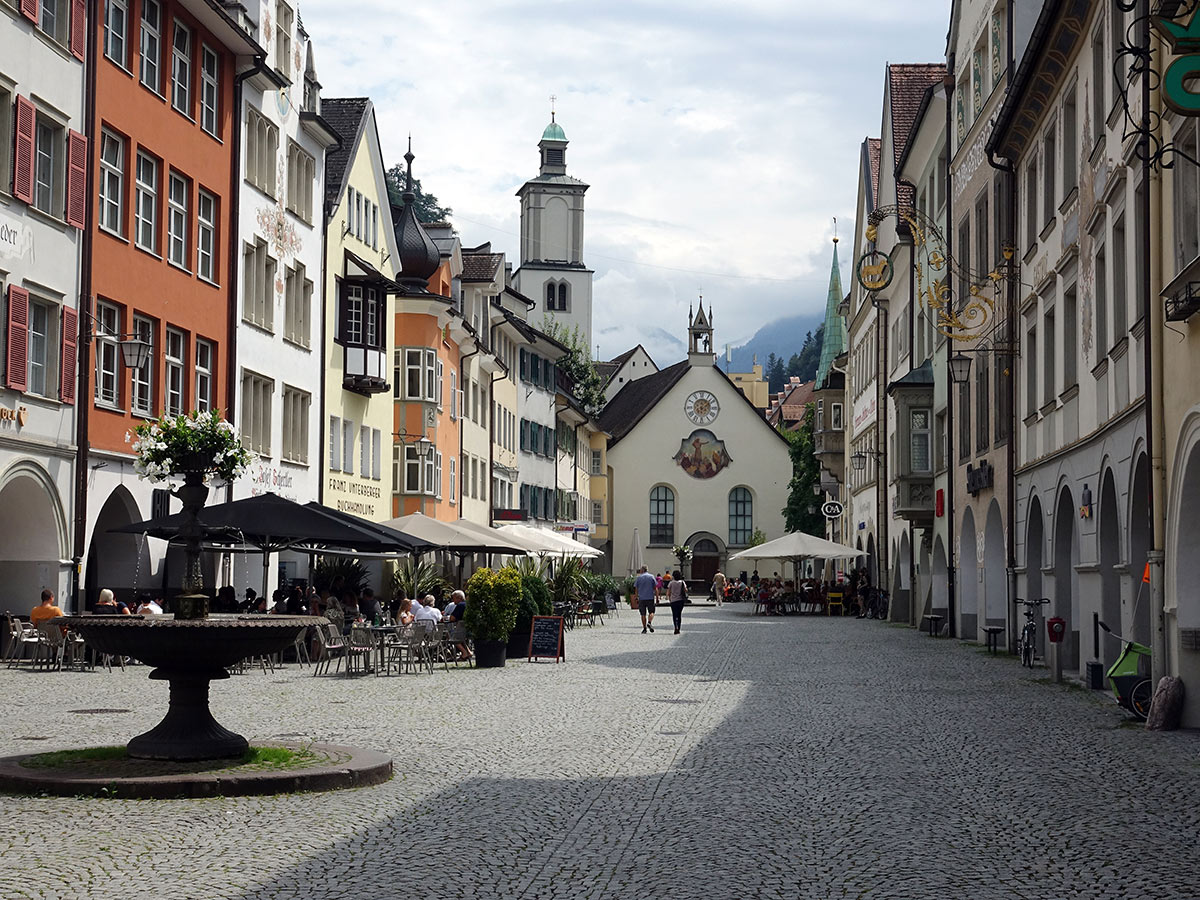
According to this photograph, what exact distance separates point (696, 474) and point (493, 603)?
231 feet

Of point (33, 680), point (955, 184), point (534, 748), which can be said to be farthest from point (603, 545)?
point (534, 748)

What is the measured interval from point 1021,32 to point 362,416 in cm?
1969

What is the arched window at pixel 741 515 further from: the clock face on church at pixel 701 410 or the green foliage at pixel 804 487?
the green foliage at pixel 804 487

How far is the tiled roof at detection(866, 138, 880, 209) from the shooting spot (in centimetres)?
5543

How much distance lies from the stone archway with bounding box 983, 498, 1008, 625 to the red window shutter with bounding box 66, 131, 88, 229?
671 inches

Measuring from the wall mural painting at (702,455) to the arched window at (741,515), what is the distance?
187 cm

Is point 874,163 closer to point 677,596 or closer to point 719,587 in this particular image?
point 677,596

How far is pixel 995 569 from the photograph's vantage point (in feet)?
102

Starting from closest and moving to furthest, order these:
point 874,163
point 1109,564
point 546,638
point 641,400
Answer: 1. point 1109,564
2. point 546,638
3. point 874,163
4. point 641,400

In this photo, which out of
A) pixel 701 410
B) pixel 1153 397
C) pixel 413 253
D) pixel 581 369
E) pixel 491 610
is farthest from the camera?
pixel 701 410

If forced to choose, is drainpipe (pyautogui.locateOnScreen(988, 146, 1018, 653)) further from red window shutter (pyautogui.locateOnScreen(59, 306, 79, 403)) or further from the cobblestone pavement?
red window shutter (pyautogui.locateOnScreen(59, 306, 79, 403))

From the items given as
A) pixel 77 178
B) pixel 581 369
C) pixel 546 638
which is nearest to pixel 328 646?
pixel 546 638

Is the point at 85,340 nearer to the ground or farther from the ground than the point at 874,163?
nearer to the ground

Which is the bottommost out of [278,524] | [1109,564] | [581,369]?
[1109,564]
